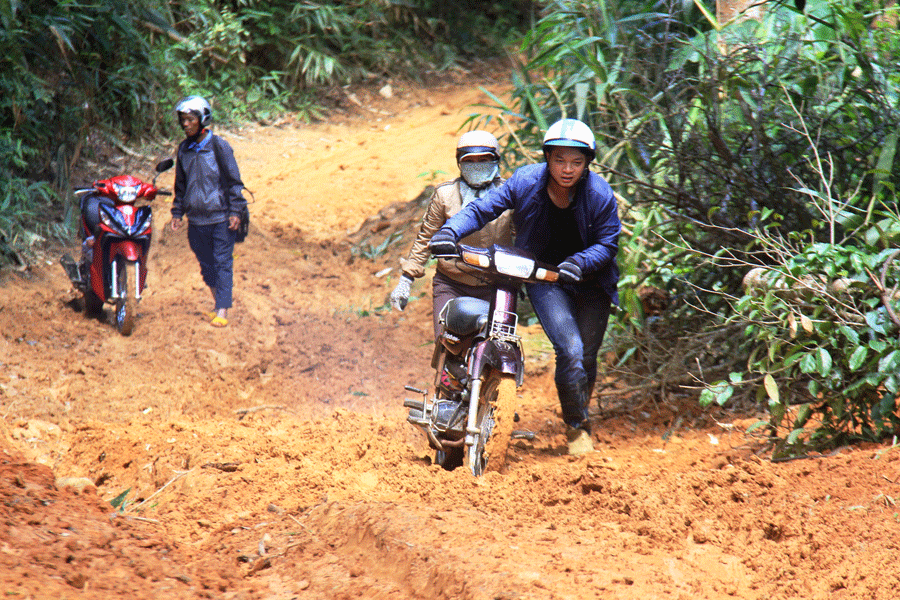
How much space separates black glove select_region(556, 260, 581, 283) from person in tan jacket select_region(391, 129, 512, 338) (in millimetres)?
902

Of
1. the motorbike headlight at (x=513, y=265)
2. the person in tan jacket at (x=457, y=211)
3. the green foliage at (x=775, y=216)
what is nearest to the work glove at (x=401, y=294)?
the person in tan jacket at (x=457, y=211)

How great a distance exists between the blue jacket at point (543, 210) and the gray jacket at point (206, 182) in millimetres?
3672

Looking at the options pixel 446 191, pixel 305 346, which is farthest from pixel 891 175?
pixel 305 346

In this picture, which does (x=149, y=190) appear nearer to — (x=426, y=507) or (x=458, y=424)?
(x=458, y=424)

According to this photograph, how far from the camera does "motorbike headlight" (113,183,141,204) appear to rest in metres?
6.83

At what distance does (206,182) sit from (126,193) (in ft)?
2.33

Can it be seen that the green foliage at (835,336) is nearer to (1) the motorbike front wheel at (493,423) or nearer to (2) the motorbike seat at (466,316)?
(1) the motorbike front wheel at (493,423)

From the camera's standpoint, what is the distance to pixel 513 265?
12.8 feet

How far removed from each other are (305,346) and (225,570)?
14.8 ft

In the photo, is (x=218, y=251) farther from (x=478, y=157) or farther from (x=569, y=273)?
(x=569, y=273)

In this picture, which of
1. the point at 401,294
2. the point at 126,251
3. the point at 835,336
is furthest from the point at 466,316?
the point at 126,251

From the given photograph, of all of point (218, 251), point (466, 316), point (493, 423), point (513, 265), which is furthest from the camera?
point (218, 251)

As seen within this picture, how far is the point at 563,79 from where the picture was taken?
7.84m

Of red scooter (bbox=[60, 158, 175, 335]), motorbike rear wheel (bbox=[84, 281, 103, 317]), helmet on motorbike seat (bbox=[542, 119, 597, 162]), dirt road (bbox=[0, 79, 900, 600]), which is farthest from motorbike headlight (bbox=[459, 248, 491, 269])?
motorbike rear wheel (bbox=[84, 281, 103, 317])
